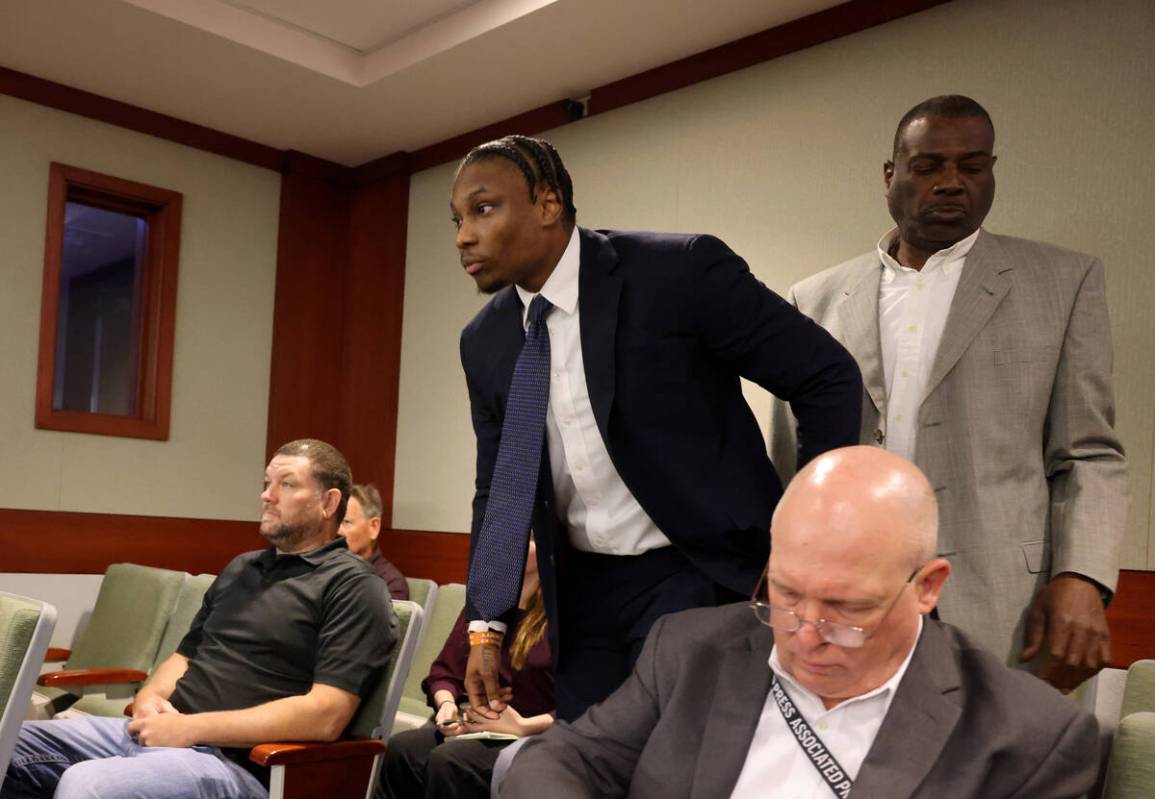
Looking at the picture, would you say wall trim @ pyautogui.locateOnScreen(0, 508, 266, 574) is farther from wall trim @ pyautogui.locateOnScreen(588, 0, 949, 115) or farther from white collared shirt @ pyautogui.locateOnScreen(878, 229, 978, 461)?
white collared shirt @ pyautogui.locateOnScreen(878, 229, 978, 461)

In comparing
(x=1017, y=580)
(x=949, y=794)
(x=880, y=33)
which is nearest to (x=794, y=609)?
(x=949, y=794)

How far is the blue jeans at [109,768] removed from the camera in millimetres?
2330

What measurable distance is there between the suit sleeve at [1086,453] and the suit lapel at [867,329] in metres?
0.28

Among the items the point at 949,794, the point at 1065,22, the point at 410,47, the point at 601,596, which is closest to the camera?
the point at 949,794

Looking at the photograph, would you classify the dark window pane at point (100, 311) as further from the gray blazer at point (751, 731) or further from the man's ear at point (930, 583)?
the man's ear at point (930, 583)

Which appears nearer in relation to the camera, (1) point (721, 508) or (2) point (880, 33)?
(1) point (721, 508)

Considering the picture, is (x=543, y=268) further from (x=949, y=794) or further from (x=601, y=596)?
(x=949, y=794)

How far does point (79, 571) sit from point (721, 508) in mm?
4204

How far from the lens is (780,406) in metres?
2.01

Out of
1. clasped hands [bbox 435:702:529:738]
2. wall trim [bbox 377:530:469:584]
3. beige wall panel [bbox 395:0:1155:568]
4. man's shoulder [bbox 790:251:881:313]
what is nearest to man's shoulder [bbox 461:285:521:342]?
man's shoulder [bbox 790:251:881:313]

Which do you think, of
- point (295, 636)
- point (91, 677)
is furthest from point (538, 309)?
point (91, 677)

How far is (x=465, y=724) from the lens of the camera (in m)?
2.58

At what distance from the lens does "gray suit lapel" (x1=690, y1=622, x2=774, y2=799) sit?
1307mm

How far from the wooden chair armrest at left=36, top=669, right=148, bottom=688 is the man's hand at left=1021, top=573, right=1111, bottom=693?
3184 millimetres
